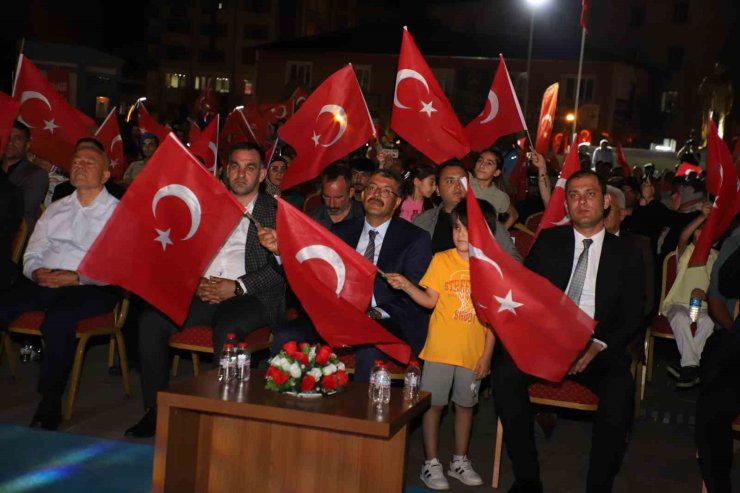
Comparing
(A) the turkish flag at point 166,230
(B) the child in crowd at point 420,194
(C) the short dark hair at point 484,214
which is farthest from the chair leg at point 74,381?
(B) the child in crowd at point 420,194

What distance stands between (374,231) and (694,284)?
2.99m

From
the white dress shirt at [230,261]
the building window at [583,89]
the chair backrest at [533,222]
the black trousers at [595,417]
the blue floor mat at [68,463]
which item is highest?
the building window at [583,89]

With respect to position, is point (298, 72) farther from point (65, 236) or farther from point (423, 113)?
point (65, 236)

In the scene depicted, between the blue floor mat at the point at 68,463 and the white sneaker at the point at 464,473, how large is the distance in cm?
175

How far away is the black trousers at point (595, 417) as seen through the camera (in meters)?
5.22

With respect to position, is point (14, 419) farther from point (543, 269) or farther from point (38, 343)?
point (543, 269)

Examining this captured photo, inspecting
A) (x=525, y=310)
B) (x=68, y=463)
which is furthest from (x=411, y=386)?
(x=68, y=463)

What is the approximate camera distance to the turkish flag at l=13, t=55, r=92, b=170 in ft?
29.7

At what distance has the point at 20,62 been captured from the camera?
9062mm

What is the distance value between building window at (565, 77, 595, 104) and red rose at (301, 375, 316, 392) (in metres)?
45.7

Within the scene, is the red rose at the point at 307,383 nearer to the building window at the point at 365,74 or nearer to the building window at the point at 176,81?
the building window at the point at 365,74

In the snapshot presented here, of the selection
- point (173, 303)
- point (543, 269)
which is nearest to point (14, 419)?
point (173, 303)

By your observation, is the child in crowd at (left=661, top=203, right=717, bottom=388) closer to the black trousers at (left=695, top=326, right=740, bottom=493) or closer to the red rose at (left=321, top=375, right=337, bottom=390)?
the black trousers at (left=695, top=326, right=740, bottom=493)

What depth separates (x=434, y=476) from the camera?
18.4ft
